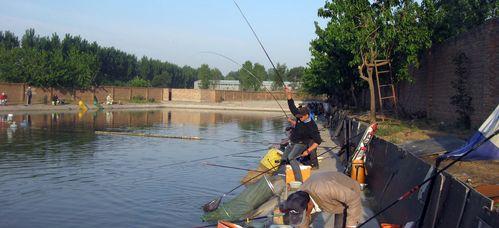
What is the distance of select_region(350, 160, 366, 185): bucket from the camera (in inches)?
486

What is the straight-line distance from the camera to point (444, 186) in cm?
657

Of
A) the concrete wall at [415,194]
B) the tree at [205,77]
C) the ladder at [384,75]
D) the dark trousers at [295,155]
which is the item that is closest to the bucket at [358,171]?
the concrete wall at [415,194]

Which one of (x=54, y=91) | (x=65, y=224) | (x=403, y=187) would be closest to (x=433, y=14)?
(x=403, y=187)

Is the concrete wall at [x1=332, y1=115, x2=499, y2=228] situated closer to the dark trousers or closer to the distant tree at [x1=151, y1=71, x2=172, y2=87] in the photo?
the dark trousers

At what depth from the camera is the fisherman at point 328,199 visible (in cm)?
646

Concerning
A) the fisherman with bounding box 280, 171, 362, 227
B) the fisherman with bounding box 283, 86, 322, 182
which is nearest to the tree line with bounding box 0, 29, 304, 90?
the fisherman with bounding box 283, 86, 322, 182

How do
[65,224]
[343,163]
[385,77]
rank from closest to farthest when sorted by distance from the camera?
[65,224]
[343,163]
[385,77]

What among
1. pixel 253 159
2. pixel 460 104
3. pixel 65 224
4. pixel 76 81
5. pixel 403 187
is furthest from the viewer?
pixel 76 81

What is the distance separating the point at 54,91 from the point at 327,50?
40627 millimetres

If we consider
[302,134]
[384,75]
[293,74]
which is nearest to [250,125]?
[384,75]

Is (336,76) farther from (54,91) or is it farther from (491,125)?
(54,91)

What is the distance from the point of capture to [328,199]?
6934 mm

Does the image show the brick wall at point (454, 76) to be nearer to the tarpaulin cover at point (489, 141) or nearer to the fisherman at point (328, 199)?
the tarpaulin cover at point (489, 141)

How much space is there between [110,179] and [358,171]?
243 inches
